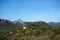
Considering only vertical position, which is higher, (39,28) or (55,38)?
(55,38)

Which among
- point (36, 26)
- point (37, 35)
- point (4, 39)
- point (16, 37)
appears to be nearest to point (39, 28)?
point (36, 26)

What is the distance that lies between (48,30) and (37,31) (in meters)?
2.58

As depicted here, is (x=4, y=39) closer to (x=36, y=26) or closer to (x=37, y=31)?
(x=37, y=31)

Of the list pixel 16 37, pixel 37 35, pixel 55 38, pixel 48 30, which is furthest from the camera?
pixel 48 30

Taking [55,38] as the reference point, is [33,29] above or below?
below

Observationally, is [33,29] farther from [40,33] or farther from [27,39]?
[27,39]

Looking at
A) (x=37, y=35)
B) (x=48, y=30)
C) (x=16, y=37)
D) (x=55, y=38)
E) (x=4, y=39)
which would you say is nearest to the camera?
(x=55, y=38)

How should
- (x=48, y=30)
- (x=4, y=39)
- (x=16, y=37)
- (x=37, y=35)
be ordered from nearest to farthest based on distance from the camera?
(x=4, y=39) < (x=16, y=37) < (x=37, y=35) < (x=48, y=30)

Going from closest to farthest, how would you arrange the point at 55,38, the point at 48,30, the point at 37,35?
1. the point at 55,38
2. the point at 37,35
3. the point at 48,30

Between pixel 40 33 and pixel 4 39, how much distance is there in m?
8.72

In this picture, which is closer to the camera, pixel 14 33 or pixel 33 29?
pixel 14 33

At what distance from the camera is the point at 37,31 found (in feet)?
118

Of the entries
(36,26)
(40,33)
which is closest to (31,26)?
(36,26)

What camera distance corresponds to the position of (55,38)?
25.9 m
